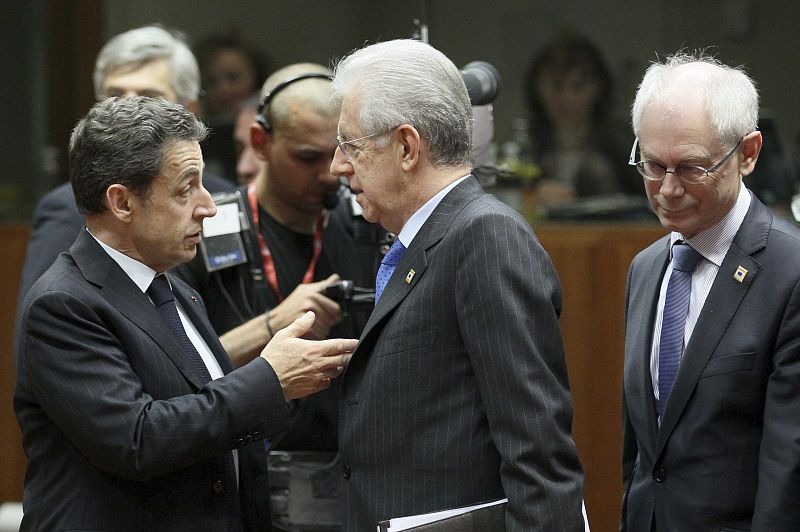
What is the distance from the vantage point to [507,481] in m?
1.81

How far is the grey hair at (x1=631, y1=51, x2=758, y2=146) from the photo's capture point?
2078 mm

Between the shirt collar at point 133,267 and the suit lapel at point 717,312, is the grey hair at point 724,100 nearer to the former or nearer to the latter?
the suit lapel at point 717,312

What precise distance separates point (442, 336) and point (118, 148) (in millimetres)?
704

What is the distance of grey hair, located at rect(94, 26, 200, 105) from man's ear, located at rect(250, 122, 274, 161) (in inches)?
21.3

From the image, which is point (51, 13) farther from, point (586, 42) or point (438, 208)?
point (438, 208)

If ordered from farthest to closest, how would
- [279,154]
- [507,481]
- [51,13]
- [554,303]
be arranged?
[51,13], [279,154], [554,303], [507,481]

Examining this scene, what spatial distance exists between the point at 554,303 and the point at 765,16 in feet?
15.1

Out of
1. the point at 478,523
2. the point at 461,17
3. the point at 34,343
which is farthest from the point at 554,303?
the point at 461,17

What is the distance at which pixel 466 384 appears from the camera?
1.89m

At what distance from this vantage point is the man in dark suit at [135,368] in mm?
1930


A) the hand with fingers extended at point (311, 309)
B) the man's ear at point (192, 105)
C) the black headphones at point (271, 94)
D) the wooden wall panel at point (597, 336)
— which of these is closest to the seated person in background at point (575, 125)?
the wooden wall panel at point (597, 336)

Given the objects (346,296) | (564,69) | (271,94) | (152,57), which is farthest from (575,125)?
(346,296)

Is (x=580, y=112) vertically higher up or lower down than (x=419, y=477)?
lower down

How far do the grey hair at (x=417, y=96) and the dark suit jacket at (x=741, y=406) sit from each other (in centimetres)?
58
